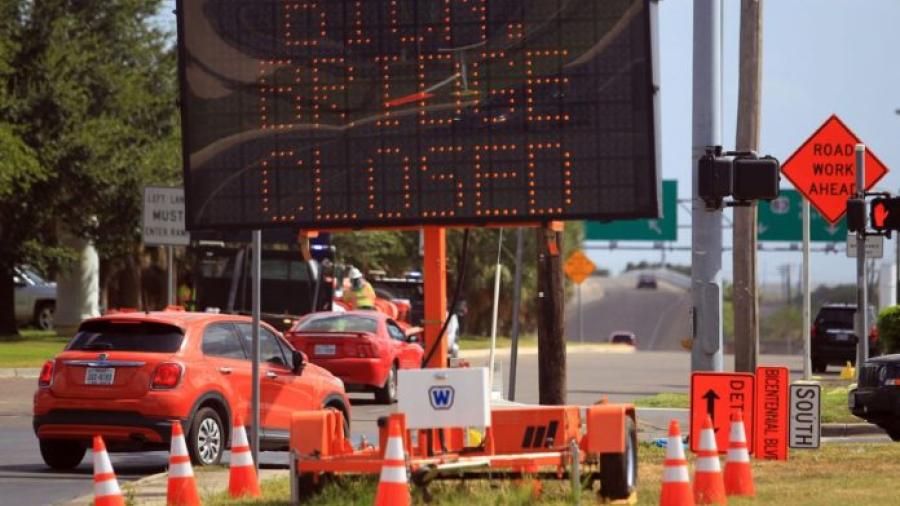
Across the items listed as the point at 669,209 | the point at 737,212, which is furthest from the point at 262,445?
the point at 669,209

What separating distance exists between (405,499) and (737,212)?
13887 mm

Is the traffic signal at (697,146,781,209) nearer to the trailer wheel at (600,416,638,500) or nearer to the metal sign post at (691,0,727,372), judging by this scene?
the metal sign post at (691,0,727,372)

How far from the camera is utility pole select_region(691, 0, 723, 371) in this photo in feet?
57.0

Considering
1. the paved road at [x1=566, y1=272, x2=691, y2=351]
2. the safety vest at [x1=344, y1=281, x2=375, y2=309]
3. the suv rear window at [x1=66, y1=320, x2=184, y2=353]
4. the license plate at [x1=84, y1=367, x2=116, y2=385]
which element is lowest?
the paved road at [x1=566, y1=272, x2=691, y2=351]

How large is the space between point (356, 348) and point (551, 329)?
183 inches

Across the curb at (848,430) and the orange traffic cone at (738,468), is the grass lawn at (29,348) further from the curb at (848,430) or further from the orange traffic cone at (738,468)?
the orange traffic cone at (738,468)

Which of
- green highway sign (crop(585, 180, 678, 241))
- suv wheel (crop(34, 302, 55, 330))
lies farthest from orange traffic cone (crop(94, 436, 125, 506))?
green highway sign (crop(585, 180, 678, 241))

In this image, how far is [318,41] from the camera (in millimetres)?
12820

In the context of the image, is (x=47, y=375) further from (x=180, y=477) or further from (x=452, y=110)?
(x=452, y=110)

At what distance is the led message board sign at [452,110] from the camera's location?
493 inches

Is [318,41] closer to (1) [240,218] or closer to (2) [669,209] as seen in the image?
(1) [240,218]

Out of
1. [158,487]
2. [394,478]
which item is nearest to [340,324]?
Answer: [158,487]

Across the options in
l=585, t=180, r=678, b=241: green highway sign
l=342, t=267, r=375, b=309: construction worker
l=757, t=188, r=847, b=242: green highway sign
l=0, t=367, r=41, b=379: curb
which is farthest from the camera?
l=585, t=180, r=678, b=241: green highway sign

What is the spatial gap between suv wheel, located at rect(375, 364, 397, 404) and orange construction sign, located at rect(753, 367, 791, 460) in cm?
1148
